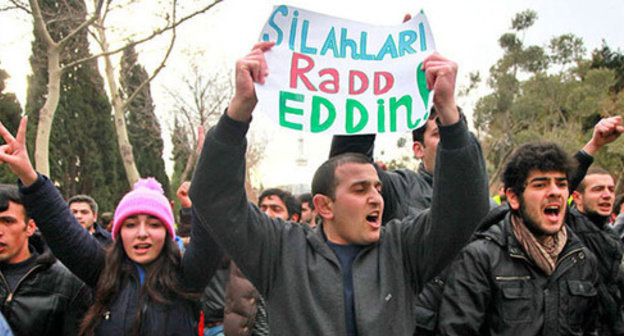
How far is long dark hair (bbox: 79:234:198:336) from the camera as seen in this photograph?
2.51m

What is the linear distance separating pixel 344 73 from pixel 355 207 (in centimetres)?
54

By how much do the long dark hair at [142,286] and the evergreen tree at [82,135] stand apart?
1987 centimetres

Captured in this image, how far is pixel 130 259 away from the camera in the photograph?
107 inches

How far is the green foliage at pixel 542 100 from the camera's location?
26.6 metres

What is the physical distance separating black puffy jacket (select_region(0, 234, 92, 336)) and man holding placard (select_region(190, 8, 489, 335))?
1357mm

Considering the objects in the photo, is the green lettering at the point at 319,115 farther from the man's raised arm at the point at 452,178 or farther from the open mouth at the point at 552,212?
the open mouth at the point at 552,212

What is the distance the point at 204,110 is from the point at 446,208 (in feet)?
73.7

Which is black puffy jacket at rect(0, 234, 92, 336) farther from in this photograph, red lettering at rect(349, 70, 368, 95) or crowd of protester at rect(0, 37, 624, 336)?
red lettering at rect(349, 70, 368, 95)

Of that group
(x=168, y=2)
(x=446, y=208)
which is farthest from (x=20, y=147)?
(x=168, y=2)

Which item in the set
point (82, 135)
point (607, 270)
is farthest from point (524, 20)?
point (607, 270)

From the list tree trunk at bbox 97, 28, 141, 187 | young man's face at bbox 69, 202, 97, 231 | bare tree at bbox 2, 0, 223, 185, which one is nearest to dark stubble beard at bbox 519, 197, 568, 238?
young man's face at bbox 69, 202, 97, 231

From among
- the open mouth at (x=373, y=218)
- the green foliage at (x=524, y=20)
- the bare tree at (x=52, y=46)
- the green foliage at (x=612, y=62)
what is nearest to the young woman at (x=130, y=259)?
the open mouth at (x=373, y=218)

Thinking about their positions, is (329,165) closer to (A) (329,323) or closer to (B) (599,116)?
(A) (329,323)

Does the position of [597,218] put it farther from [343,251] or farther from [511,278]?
[343,251]
